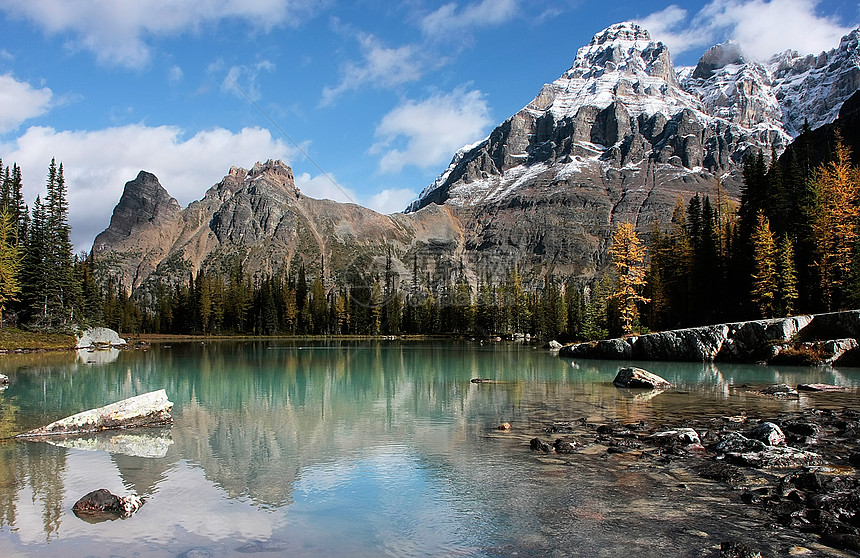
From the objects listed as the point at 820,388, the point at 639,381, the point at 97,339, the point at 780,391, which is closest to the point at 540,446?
the point at 639,381

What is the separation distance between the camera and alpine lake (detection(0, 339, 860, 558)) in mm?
9555

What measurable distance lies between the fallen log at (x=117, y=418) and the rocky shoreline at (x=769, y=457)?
13.9m

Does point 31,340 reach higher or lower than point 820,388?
higher

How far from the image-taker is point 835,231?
5728 cm

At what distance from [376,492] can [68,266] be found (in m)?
94.2

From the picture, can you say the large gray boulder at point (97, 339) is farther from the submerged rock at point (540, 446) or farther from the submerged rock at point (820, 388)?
the submerged rock at point (820, 388)

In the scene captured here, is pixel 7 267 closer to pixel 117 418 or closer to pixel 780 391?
pixel 117 418

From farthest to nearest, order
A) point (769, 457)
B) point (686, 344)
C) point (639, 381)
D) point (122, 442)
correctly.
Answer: point (686, 344)
point (639, 381)
point (122, 442)
point (769, 457)

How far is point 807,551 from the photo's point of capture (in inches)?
342

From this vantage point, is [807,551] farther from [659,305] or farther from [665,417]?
[659,305]

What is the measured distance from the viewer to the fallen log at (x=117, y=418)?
18641mm

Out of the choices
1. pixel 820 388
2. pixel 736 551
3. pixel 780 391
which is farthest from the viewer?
pixel 820 388

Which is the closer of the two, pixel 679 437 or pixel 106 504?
pixel 106 504

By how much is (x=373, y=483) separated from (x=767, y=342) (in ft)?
150
